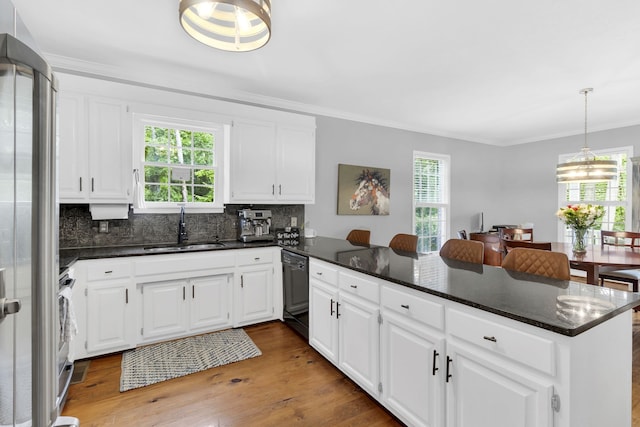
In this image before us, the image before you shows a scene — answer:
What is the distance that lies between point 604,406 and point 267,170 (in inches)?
127

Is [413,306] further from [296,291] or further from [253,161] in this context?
[253,161]

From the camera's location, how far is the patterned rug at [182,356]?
2396mm

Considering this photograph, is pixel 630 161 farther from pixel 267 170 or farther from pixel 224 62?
pixel 224 62

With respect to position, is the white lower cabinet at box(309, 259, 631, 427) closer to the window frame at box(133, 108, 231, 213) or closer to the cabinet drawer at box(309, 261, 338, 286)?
the cabinet drawer at box(309, 261, 338, 286)

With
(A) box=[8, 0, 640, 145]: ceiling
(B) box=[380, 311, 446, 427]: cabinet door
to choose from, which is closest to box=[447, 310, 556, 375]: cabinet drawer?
(B) box=[380, 311, 446, 427]: cabinet door

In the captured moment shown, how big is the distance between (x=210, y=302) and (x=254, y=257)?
0.61m

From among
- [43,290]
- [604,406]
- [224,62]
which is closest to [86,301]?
[43,290]

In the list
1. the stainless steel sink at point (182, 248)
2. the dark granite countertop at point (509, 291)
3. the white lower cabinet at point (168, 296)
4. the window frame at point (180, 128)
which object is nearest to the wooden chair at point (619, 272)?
the dark granite countertop at point (509, 291)

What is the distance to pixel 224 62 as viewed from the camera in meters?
2.97

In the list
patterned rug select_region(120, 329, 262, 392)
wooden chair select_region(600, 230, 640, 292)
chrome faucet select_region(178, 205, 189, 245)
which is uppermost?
chrome faucet select_region(178, 205, 189, 245)

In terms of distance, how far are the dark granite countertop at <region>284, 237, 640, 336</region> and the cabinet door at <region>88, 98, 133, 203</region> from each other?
2.07 m

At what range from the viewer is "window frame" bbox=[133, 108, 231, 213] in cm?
315

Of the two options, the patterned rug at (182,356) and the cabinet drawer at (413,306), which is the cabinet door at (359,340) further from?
the patterned rug at (182,356)

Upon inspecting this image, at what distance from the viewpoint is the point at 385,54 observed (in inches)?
111
